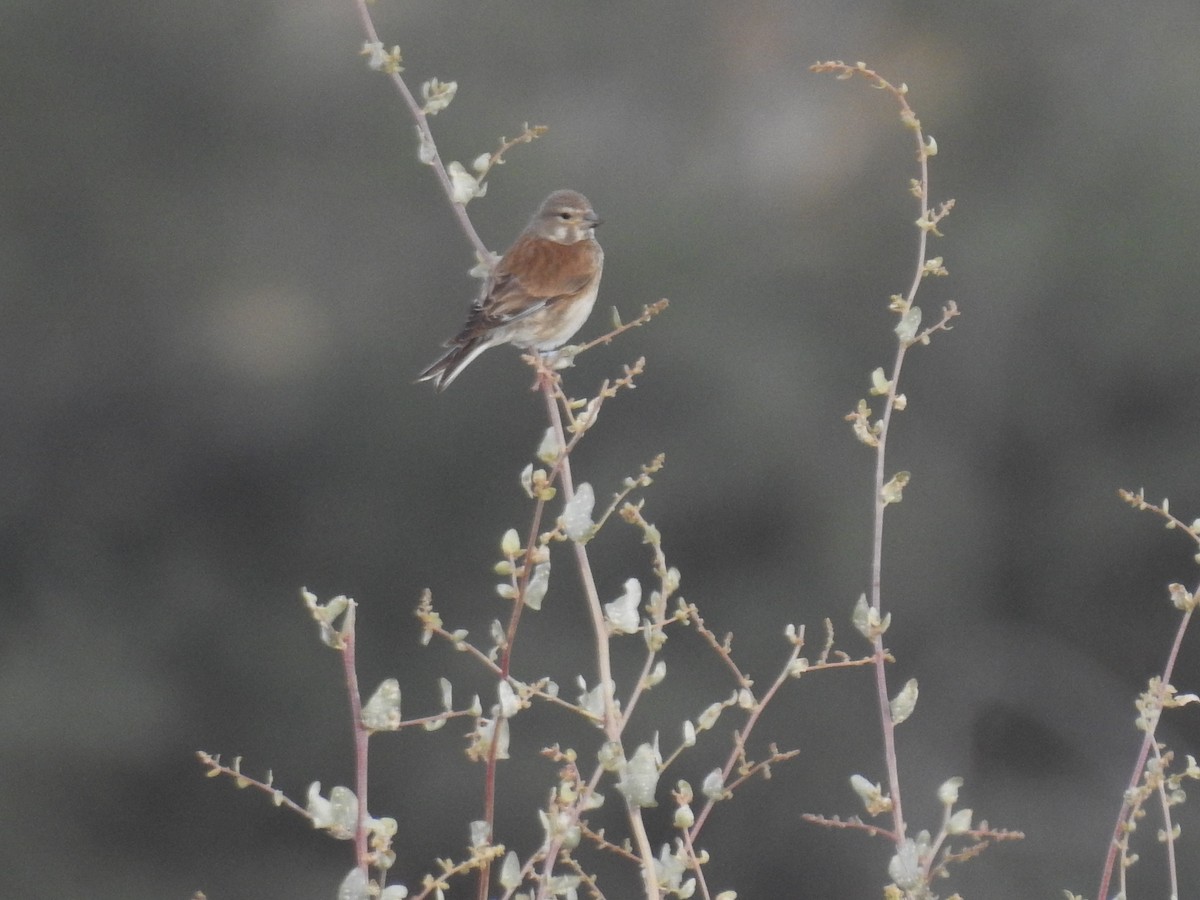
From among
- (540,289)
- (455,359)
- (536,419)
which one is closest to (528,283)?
(540,289)

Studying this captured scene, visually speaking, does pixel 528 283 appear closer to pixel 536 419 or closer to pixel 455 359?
pixel 455 359

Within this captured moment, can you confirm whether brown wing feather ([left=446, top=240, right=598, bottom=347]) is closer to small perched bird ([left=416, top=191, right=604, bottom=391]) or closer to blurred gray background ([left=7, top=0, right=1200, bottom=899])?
small perched bird ([left=416, top=191, right=604, bottom=391])

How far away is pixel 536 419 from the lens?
36.0 ft

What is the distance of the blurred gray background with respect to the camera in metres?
11.6

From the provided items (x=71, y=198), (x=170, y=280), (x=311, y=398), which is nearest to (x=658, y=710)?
(x=311, y=398)

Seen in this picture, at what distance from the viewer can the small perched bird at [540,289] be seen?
3.63 m

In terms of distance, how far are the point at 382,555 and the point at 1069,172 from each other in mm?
5846

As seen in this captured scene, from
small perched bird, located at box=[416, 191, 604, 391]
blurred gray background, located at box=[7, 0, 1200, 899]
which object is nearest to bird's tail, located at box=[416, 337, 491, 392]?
small perched bird, located at box=[416, 191, 604, 391]

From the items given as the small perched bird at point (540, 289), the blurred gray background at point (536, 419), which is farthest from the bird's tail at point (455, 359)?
the blurred gray background at point (536, 419)

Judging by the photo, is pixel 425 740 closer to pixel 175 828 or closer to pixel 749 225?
pixel 175 828

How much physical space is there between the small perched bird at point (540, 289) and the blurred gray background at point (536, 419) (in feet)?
22.4

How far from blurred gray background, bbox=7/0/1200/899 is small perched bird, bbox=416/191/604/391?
22.4 ft

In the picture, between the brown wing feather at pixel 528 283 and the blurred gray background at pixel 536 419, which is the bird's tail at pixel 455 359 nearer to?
the brown wing feather at pixel 528 283

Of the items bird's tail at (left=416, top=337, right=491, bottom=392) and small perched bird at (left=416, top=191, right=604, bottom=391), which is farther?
small perched bird at (left=416, top=191, right=604, bottom=391)
